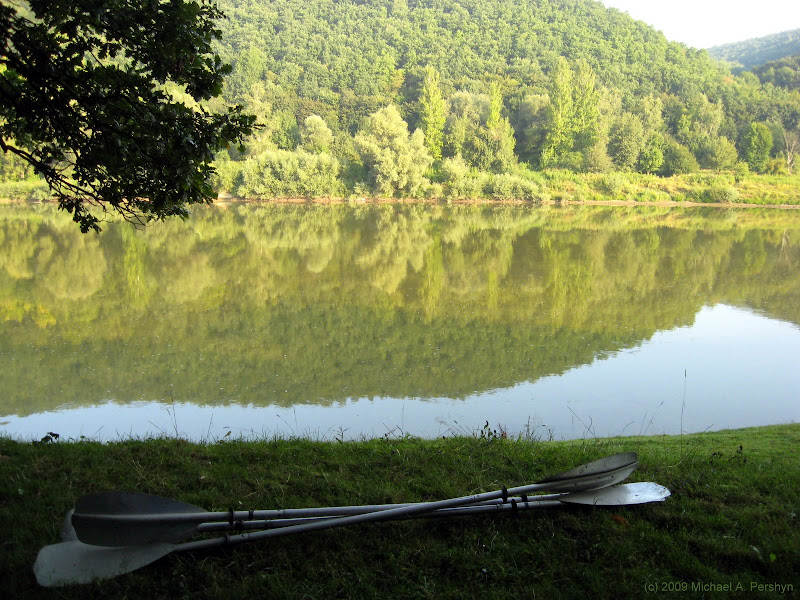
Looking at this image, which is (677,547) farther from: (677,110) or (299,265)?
(677,110)

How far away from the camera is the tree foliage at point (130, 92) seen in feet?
13.8

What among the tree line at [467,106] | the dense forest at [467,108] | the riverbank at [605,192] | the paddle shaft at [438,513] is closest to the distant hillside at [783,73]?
the dense forest at [467,108]

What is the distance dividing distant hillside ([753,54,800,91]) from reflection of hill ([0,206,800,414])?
184ft

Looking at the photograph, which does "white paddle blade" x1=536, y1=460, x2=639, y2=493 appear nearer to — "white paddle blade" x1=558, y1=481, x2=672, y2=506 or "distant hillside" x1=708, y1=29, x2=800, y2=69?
"white paddle blade" x1=558, y1=481, x2=672, y2=506

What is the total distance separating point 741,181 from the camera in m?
51.8

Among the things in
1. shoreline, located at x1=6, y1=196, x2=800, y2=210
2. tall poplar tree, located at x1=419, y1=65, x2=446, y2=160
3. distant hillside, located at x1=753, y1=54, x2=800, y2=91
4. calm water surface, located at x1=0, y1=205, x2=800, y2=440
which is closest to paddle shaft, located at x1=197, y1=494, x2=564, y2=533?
calm water surface, located at x1=0, y1=205, x2=800, y2=440

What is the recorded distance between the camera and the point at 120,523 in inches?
128

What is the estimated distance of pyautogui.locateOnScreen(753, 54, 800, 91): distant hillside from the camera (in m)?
74.2

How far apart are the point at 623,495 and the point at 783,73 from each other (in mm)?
89373

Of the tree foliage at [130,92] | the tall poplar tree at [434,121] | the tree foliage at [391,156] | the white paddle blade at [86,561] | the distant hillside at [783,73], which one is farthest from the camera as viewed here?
the distant hillside at [783,73]

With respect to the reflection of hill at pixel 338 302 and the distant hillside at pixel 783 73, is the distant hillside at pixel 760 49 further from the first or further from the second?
the reflection of hill at pixel 338 302

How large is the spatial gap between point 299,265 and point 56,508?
1723 cm

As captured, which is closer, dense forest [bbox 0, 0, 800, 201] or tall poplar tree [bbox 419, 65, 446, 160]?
dense forest [bbox 0, 0, 800, 201]

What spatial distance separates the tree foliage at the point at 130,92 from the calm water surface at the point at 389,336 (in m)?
3.23
